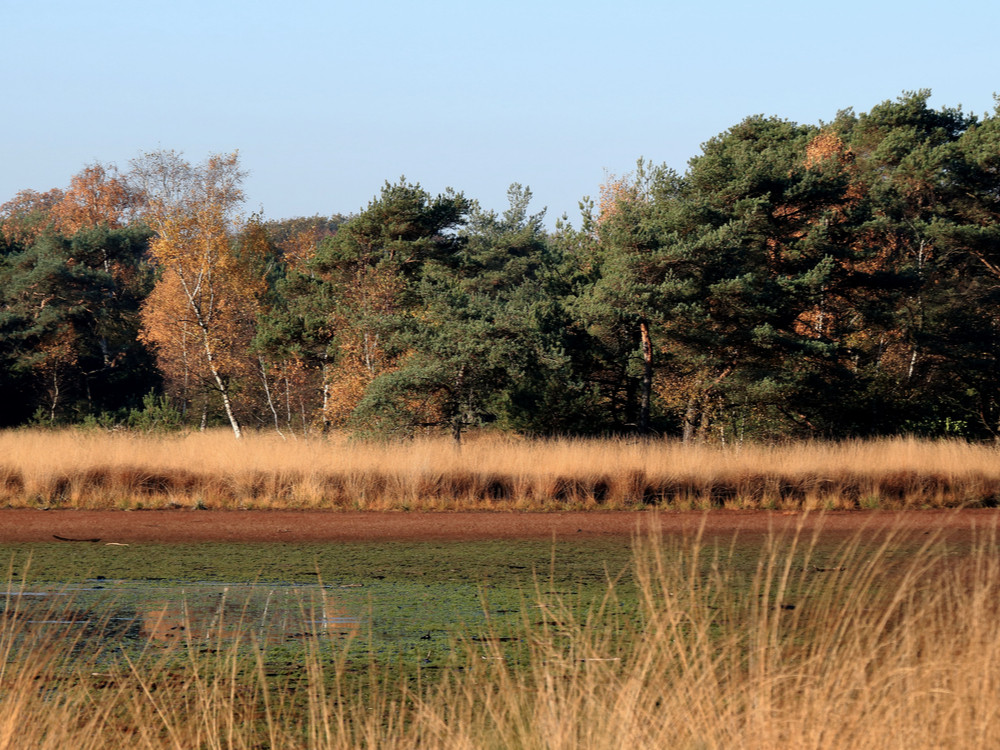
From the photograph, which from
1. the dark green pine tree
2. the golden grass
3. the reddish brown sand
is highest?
the dark green pine tree

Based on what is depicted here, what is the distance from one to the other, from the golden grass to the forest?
218 inches

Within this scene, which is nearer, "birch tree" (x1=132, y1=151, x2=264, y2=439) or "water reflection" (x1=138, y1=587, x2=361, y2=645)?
"water reflection" (x1=138, y1=587, x2=361, y2=645)

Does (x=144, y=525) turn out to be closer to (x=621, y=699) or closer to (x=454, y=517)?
(x=454, y=517)

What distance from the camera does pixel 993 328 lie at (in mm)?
33875

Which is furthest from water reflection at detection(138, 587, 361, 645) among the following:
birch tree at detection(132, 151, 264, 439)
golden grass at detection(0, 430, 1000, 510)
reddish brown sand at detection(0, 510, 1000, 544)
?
birch tree at detection(132, 151, 264, 439)

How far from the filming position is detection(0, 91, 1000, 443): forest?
88.8ft

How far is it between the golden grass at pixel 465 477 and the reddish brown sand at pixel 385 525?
101 cm

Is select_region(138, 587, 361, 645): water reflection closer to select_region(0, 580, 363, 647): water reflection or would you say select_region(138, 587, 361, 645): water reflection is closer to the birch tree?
select_region(0, 580, 363, 647): water reflection

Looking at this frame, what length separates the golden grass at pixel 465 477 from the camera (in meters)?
18.7

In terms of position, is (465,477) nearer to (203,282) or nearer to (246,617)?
(246,617)

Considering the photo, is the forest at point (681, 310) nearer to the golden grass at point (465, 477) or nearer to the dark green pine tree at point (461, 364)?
the dark green pine tree at point (461, 364)

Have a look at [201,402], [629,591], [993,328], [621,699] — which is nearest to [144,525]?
[629,591]

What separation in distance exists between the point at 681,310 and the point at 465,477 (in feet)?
31.2

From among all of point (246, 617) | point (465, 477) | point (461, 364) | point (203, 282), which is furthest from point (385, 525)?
point (203, 282)
